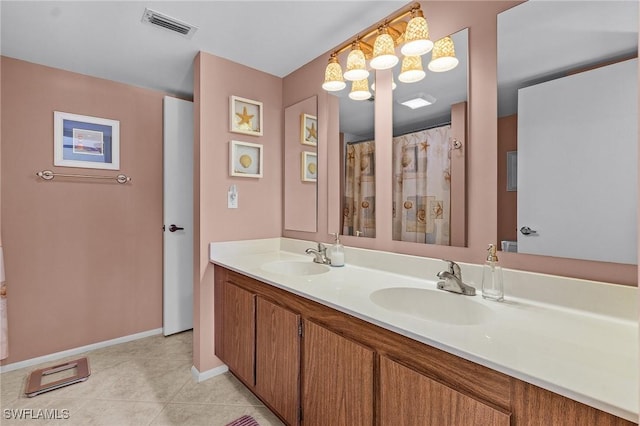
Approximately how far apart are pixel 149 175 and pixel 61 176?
0.62m

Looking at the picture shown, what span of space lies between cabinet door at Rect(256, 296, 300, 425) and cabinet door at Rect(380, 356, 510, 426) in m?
0.50

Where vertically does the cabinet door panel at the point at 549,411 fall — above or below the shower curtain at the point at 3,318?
above

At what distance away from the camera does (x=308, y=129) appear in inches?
88.4

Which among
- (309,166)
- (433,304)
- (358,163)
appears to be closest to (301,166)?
(309,166)

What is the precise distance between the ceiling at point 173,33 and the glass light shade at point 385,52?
0.74 ft

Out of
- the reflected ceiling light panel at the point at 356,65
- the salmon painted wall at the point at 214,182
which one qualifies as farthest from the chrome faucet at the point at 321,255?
the reflected ceiling light panel at the point at 356,65

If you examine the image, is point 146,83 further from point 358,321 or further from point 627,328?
point 627,328

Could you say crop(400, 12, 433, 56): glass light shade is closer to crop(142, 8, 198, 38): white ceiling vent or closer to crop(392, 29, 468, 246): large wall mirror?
crop(392, 29, 468, 246): large wall mirror

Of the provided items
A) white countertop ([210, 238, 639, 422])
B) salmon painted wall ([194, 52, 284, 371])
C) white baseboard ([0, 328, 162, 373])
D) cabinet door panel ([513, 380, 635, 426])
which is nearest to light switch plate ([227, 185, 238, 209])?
salmon painted wall ([194, 52, 284, 371])

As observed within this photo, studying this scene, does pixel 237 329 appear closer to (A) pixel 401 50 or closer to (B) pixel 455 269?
(B) pixel 455 269

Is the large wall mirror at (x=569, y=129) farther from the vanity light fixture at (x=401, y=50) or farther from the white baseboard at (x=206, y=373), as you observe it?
the white baseboard at (x=206, y=373)

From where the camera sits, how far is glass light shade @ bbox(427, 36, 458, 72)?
140cm

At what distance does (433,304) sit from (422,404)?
19.2 inches

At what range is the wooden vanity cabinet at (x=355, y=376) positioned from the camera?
29.0 inches
